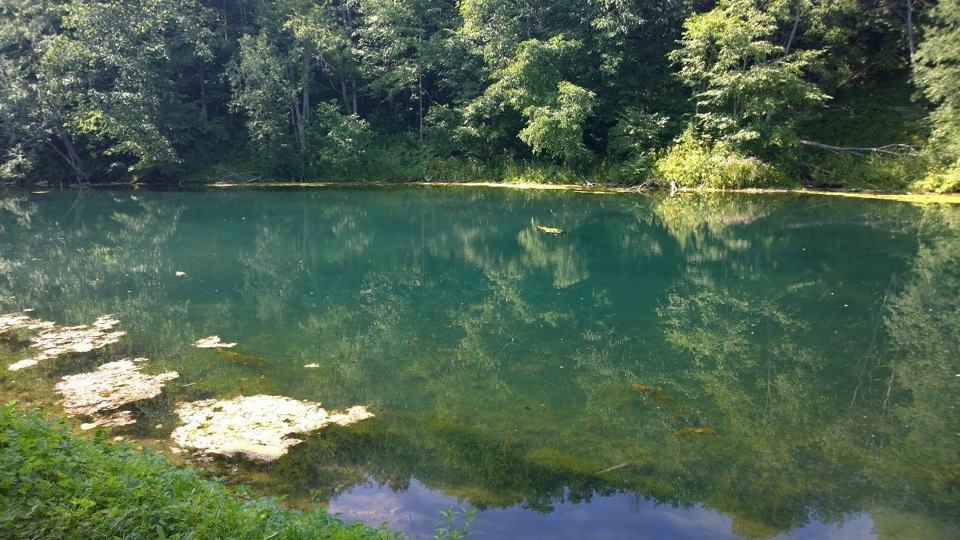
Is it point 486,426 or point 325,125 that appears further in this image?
point 325,125

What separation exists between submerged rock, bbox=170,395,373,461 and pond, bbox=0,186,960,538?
18cm

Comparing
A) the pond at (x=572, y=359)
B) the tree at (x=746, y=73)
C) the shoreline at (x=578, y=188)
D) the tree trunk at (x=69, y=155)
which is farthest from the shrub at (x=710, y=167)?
the tree trunk at (x=69, y=155)

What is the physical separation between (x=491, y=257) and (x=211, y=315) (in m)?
6.27

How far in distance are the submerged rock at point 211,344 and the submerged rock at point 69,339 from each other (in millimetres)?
1186

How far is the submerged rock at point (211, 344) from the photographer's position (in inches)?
349

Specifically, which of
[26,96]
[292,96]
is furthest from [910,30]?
[26,96]

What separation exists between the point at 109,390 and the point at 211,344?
1.73 metres

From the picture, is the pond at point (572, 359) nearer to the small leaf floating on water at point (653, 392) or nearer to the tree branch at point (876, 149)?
the small leaf floating on water at point (653, 392)

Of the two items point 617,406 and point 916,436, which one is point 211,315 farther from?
point 916,436

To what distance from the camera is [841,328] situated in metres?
9.15

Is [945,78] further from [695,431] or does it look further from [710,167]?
[695,431]

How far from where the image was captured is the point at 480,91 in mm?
29500

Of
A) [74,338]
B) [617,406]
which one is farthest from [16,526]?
[74,338]

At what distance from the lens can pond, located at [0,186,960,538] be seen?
209 inches
